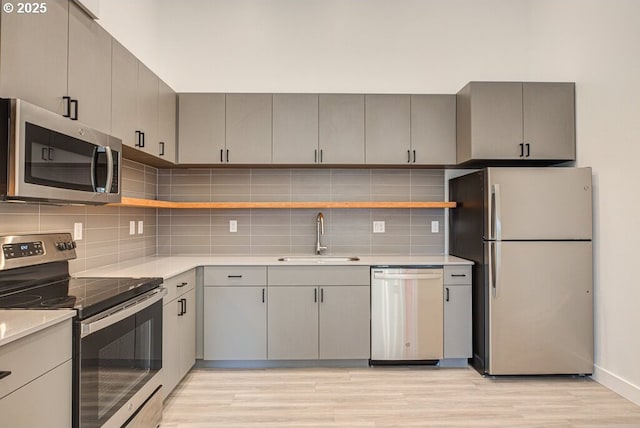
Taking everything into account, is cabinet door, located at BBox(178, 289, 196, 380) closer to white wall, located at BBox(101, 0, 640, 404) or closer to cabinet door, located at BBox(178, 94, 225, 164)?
cabinet door, located at BBox(178, 94, 225, 164)

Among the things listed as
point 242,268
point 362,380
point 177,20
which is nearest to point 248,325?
point 242,268

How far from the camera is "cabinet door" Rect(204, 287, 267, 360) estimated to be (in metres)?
3.26

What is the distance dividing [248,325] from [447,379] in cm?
156

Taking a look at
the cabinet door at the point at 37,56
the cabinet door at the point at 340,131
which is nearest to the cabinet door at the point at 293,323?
the cabinet door at the point at 340,131

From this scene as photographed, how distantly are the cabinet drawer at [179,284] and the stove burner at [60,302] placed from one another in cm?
80

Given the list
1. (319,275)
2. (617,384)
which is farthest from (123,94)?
(617,384)

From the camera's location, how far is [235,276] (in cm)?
328

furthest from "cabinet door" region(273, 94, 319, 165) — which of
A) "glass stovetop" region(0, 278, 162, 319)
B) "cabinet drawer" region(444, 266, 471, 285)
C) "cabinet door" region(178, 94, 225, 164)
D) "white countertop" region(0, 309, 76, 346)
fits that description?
"white countertop" region(0, 309, 76, 346)

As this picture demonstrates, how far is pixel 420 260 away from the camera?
11.2ft

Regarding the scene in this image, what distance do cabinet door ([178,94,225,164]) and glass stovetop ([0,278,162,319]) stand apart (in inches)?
59.5

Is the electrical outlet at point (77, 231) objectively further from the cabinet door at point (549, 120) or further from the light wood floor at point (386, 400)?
the cabinet door at point (549, 120)

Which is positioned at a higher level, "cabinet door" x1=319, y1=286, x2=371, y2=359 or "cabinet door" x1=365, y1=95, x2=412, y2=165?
"cabinet door" x1=365, y1=95, x2=412, y2=165

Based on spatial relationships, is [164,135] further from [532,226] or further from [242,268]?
[532,226]

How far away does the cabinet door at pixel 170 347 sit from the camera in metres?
2.54
